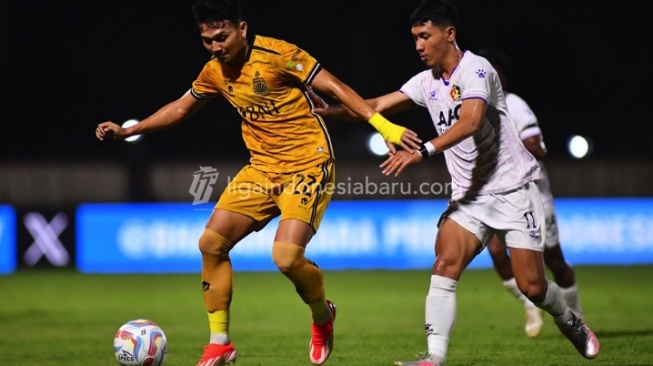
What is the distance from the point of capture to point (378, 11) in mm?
20375

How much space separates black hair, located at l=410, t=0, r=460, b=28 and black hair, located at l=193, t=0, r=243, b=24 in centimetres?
112

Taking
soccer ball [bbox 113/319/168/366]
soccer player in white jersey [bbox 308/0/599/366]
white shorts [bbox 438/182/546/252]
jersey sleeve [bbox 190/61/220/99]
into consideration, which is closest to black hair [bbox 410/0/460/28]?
soccer player in white jersey [bbox 308/0/599/366]

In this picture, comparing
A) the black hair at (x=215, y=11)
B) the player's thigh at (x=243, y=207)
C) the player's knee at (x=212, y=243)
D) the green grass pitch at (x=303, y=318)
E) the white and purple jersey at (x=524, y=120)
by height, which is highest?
the black hair at (x=215, y=11)

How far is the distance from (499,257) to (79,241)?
28.6 feet

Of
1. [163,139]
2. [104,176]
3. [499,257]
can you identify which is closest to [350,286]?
[499,257]

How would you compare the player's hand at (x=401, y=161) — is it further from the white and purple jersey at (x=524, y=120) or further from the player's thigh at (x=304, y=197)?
the white and purple jersey at (x=524, y=120)

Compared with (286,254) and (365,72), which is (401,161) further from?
(365,72)

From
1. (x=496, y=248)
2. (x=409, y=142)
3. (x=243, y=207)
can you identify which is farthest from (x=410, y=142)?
(x=496, y=248)

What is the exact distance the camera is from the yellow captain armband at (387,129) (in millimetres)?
5965

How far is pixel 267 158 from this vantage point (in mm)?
6617

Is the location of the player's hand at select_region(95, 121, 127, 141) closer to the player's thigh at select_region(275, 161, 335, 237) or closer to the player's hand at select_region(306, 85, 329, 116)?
the player's thigh at select_region(275, 161, 335, 237)

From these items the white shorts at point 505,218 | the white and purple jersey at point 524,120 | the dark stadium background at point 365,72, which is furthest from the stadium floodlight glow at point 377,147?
the white shorts at point 505,218

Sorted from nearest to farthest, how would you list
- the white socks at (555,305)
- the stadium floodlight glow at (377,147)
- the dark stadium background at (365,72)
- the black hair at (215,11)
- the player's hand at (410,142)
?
the player's hand at (410,142) < the black hair at (215,11) < the white socks at (555,305) < the stadium floodlight glow at (377,147) < the dark stadium background at (365,72)

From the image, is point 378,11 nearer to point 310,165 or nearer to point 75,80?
point 75,80
